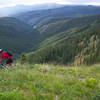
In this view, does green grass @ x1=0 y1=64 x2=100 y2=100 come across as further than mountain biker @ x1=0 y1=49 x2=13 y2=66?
No

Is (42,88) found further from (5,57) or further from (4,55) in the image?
(5,57)

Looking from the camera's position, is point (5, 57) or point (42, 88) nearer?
point (42, 88)

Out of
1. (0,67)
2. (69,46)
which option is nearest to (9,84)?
(0,67)

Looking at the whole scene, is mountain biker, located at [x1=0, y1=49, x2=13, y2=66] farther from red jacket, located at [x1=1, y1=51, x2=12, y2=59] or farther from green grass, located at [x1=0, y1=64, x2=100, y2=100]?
green grass, located at [x1=0, y1=64, x2=100, y2=100]

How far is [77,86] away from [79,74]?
10.6ft

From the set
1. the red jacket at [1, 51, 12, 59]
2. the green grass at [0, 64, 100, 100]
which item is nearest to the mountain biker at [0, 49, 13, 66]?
the red jacket at [1, 51, 12, 59]

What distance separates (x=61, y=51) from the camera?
19600cm

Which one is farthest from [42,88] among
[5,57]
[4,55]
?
[5,57]

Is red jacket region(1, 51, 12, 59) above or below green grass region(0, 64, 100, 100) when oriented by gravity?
above

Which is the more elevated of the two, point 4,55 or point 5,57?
point 4,55

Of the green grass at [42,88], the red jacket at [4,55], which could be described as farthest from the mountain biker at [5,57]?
the green grass at [42,88]

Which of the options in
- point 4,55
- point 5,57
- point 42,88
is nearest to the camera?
point 42,88

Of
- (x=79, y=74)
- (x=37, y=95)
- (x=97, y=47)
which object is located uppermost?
(x=37, y=95)

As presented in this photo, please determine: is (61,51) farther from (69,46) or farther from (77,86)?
(77,86)
